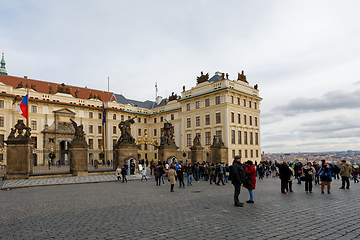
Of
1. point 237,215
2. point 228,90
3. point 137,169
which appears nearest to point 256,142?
point 228,90

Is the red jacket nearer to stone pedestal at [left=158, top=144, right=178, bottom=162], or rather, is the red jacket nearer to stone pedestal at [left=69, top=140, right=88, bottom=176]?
stone pedestal at [left=69, top=140, right=88, bottom=176]

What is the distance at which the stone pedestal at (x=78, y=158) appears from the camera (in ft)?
75.4

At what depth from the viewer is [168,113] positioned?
6184 centimetres

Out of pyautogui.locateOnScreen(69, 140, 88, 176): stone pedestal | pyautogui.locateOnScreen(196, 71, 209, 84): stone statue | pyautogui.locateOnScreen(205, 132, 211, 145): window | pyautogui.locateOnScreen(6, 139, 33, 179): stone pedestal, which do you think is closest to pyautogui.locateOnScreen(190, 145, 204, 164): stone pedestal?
pyautogui.locateOnScreen(69, 140, 88, 176): stone pedestal

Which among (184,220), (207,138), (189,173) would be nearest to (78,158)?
(189,173)

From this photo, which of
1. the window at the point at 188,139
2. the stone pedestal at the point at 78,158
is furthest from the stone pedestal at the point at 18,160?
the window at the point at 188,139

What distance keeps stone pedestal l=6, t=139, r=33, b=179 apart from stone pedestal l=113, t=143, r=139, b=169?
7714 mm

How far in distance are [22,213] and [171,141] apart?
71.4 feet

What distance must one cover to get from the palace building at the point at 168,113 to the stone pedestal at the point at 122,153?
15.5 metres

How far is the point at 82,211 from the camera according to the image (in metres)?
8.94

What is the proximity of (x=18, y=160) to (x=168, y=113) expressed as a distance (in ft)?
140

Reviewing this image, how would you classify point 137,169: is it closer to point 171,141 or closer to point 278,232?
point 171,141

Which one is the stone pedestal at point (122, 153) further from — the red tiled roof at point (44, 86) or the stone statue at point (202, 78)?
the red tiled roof at point (44, 86)

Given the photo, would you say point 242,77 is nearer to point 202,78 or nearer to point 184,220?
point 202,78
